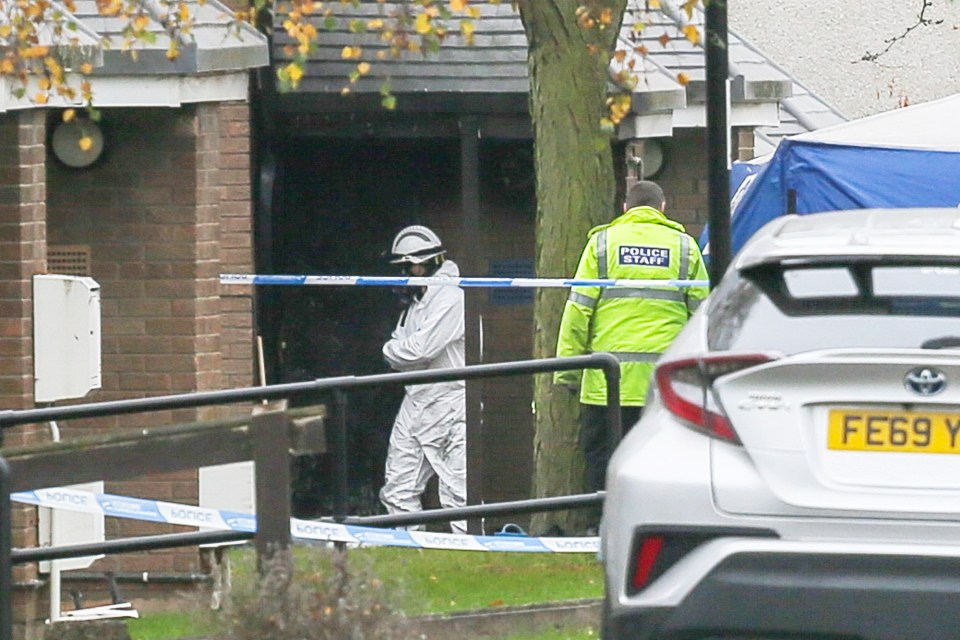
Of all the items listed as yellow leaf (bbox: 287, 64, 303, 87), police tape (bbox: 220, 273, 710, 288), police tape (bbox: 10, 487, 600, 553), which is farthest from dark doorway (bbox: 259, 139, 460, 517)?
yellow leaf (bbox: 287, 64, 303, 87)

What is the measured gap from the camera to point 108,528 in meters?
10.8

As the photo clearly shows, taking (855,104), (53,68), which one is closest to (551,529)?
(53,68)

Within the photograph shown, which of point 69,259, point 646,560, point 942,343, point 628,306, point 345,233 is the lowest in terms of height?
point 646,560

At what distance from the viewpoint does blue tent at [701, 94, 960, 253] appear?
1105 centimetres

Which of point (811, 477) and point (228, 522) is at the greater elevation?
point (811, 477)

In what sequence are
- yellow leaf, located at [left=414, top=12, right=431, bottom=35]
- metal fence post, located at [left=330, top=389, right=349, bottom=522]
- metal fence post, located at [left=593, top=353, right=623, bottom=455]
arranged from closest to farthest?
1. metal fence post, located at [left=330, top=389, right=349, bottom=522]
2. metal fence post, located at [left=593, top=353, right=623, bottom=455]
3. yellow leaf, located at [left=414, top=12, right=431, bottom=35]

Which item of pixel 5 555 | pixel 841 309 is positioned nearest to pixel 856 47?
pixel 841 309

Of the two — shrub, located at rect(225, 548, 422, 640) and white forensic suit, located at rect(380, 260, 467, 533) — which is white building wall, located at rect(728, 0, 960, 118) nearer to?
white forensic suit, located at rect(380, 260, 467, 533)

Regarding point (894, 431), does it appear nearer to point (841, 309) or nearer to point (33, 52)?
point (841, 309)

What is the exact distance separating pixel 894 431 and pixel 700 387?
0.51m

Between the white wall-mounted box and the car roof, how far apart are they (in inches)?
177

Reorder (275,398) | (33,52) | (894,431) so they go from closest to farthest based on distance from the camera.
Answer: (894,431) → (275,398) → (33,52)

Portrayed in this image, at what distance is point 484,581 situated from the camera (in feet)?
30.1

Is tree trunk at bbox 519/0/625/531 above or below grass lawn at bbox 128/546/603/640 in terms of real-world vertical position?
above
